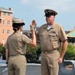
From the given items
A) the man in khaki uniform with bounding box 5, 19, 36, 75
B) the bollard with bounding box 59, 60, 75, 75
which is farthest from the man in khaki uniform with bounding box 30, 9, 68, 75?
the bollard with bounding box 59, 60, 75, 75

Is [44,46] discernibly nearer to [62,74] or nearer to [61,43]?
[61,43]

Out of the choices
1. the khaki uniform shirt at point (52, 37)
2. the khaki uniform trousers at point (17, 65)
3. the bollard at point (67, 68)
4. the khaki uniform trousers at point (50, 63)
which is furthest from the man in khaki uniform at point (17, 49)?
the bollard at point (67, 68)

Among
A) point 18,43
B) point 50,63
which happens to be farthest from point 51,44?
point 18,43

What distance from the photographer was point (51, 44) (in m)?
6.17

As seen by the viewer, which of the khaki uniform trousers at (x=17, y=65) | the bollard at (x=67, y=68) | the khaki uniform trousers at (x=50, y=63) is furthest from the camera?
the bollard at (x=67, y=68)

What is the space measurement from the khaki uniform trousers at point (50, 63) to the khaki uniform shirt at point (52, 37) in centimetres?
11

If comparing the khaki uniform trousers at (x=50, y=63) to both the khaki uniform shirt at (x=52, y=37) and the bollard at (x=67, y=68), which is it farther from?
the bollard at (x=67, y=68)

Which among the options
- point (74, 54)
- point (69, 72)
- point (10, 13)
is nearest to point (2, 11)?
point (10, 13)

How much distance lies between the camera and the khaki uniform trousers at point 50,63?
617cm

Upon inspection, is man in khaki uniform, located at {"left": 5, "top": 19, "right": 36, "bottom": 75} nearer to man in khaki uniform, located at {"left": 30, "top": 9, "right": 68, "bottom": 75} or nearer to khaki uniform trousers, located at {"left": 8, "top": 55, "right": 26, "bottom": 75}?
khaki uniform trousers, located at {"left": 8, "top": 55, "right": 26, "bottom": 75}

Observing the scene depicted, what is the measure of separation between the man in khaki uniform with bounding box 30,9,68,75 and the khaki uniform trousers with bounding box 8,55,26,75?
0.37 metres

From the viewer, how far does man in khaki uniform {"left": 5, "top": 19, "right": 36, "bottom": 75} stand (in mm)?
6319

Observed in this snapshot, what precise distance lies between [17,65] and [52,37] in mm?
781

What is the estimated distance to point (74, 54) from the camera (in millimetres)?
66375
